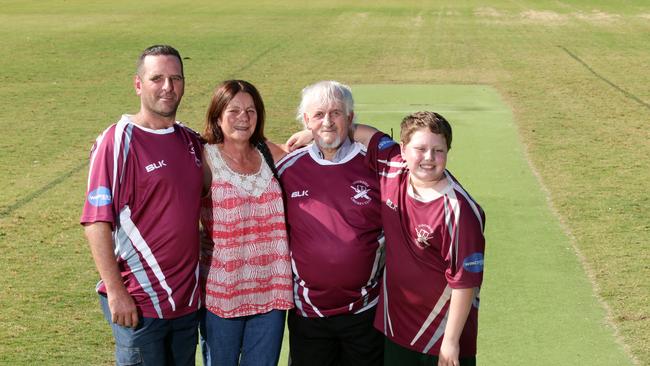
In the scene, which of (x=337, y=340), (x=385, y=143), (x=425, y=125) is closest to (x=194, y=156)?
(x=385, y=143)

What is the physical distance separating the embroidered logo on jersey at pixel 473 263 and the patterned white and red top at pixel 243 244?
981 mm

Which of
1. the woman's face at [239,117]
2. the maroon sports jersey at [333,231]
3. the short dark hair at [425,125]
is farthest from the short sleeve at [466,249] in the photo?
the woman's face at [239,117]

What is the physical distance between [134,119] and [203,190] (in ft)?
1.56

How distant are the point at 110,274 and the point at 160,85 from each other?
2.95ft

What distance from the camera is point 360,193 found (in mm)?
4922

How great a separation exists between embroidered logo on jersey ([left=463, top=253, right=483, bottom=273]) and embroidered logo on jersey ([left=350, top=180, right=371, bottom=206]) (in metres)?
0.68

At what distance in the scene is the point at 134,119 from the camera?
4723mm

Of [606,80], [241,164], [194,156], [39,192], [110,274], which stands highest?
[194,156]

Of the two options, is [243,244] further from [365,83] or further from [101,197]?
[365,83]

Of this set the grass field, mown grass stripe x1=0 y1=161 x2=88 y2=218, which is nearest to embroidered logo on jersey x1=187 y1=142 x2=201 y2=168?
the grass field

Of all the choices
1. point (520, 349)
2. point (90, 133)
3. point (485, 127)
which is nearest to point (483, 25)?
point (485, 127)

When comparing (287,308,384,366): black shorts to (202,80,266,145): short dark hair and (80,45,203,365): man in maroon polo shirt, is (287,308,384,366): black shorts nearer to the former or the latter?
(80,45,203,365): man in maroon polo shirt

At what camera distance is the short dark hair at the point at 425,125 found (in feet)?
14.9

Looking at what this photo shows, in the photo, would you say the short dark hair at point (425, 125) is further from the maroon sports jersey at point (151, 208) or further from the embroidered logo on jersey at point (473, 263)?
the maroon sports jersey at point (151, 208)
